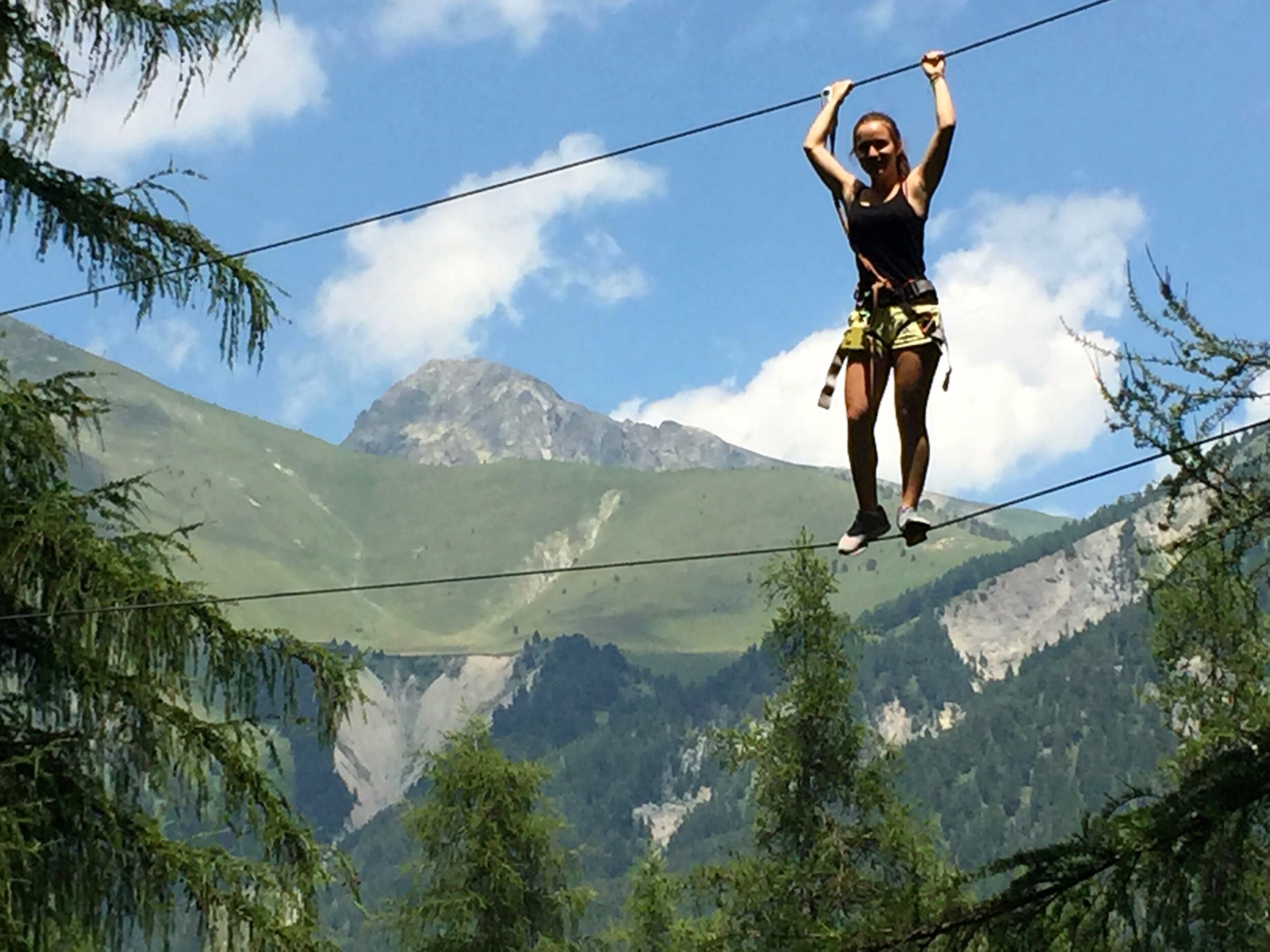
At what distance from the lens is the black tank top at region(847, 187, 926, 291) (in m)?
5.77

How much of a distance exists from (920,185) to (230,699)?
3.89 meters

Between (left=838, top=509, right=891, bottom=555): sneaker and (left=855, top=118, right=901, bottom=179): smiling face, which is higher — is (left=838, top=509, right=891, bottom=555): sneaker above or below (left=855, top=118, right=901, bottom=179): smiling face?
below

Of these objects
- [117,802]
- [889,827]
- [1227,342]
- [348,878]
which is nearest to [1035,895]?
[1227,342]

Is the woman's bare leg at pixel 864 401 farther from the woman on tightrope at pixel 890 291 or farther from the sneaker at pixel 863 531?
the sneaker at pixel 863 531

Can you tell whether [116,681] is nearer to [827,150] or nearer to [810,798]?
[827,150]

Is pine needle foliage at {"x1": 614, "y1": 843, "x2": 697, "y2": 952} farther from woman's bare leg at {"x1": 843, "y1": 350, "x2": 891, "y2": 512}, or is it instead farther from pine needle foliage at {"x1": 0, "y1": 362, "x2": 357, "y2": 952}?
woman's bare leg at {"x1": 843, "y1": 350, "x2": 891, "y2": 512}

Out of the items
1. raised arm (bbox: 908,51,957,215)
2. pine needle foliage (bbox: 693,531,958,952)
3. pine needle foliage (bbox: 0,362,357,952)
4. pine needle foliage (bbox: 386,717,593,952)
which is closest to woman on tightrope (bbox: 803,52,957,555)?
raised arm (bbox: 908,51,957,215)

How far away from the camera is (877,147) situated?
231 inches

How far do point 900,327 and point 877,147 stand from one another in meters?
0.65

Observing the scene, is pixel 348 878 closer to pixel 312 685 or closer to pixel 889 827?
pixel 312 685

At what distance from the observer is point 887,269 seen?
19.2ft

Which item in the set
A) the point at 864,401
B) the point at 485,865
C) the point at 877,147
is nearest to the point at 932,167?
the point at 877,147

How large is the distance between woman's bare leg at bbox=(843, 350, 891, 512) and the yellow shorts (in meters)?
0.06

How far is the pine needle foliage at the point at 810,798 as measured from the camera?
18.1m
